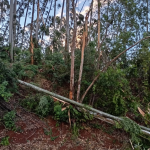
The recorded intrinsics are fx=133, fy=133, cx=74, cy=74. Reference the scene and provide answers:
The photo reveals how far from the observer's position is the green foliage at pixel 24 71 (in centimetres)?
633

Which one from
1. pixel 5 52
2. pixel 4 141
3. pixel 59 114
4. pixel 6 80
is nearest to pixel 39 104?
pixel 59 114

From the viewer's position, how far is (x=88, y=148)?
420 centimetres

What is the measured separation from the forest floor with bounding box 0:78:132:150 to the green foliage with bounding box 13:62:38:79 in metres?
1.44

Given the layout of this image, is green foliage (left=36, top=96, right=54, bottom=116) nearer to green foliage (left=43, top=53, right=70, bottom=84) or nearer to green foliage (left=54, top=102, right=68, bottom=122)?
green foliage (left=54, top=102, right=68, bottom=122)

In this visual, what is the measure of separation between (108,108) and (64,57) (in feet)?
12.9

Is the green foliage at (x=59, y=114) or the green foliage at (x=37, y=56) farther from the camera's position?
the green foliage at (x=37, y=56)

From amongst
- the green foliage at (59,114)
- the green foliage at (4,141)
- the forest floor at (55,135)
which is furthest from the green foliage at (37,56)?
the green foliage at (4,141)

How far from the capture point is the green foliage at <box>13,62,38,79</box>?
633 cm

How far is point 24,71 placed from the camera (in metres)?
6.71

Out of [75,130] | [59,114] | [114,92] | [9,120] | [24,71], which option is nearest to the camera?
[9,120]

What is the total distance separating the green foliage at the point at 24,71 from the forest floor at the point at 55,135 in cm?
144

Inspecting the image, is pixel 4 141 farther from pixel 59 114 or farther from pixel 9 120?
pixel 59 114

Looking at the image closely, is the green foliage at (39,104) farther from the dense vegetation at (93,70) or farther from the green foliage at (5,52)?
the green foliage at (5,52)

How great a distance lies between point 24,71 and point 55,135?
12.1ft
